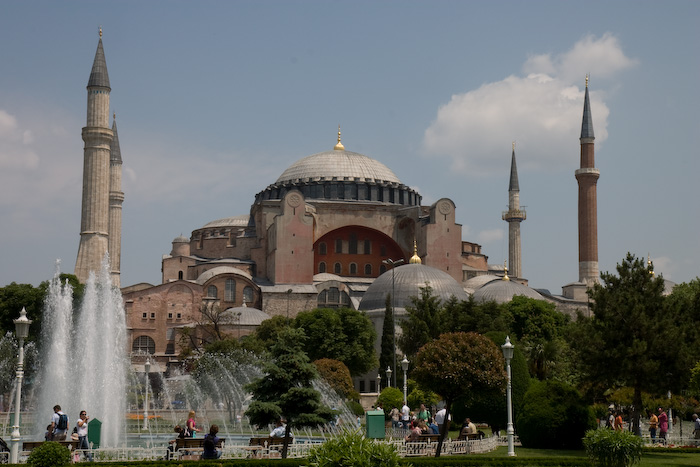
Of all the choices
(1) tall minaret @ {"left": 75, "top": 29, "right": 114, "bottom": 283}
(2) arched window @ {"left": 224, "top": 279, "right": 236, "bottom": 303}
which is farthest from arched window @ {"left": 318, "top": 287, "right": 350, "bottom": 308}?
(1) tall minaret @ {"left": 75, "top": 29, "right": 114, "bottom": 283}

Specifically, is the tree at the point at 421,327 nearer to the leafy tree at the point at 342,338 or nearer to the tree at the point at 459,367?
the leafy tree at the point at 342,338

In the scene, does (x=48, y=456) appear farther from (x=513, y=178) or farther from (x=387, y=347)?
(x=513, y=178)

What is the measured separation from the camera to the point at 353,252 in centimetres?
6000

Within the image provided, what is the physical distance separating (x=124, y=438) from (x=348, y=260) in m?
39.1

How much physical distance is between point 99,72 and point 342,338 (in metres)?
20.3

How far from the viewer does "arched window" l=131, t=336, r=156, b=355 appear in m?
50.2

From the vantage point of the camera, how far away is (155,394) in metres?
43.7

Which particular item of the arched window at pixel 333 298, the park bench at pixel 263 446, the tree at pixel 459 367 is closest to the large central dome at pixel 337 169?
the arched window at pixel 333 298

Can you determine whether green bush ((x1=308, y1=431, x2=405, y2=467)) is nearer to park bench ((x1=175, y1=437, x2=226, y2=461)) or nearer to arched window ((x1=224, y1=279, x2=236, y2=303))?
park bench ((x1=175, y1=437, x2=226, y2=461))

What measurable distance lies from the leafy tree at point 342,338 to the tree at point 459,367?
22.9m

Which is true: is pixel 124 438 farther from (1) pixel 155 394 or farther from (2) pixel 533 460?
(1) pixel 155 394

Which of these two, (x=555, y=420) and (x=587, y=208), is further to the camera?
(x=587, y=208)

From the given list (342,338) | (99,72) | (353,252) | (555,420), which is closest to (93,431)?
(555,420)

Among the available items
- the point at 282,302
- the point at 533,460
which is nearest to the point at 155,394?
the point at 282,302
